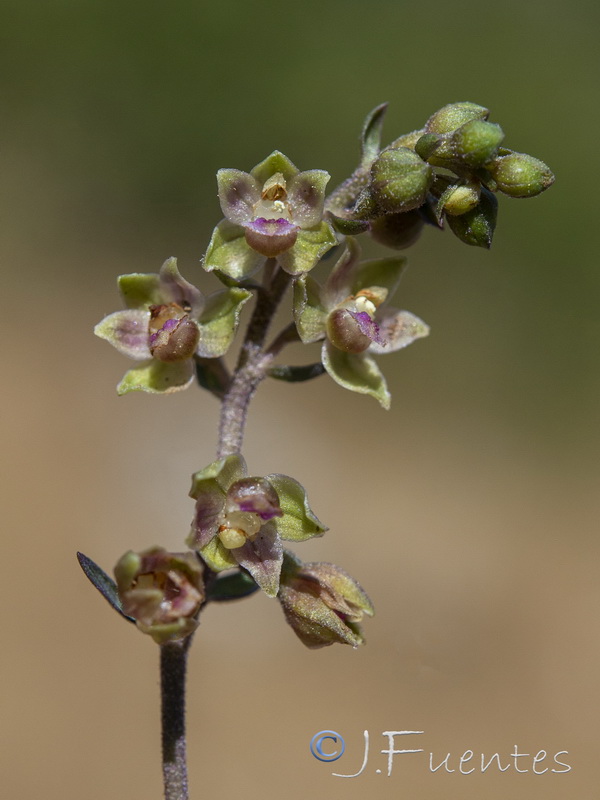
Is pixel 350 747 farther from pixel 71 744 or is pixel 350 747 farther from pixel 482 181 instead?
pixel 482 181

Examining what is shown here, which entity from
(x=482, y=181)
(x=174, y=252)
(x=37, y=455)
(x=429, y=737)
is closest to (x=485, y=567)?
(x=429, y=737)

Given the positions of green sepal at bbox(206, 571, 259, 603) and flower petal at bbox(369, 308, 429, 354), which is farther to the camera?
flower petal at bbox(369, 308, 429, 354)

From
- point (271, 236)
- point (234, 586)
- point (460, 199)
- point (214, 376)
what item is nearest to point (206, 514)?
point (234, 586)

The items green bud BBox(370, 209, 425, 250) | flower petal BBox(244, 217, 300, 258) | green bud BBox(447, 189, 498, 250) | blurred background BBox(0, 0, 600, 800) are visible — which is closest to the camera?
green bud BBox(447, 189, 498, 250)

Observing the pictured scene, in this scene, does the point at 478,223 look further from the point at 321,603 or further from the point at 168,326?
the point at 321,603

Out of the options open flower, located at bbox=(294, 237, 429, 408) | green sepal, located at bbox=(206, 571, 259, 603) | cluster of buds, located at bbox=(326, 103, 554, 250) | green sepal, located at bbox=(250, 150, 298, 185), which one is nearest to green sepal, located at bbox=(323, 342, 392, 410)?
open flower, located at bbox=(294, 237, 429, 408)

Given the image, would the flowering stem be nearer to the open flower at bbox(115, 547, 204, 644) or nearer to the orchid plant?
the orchid plant
